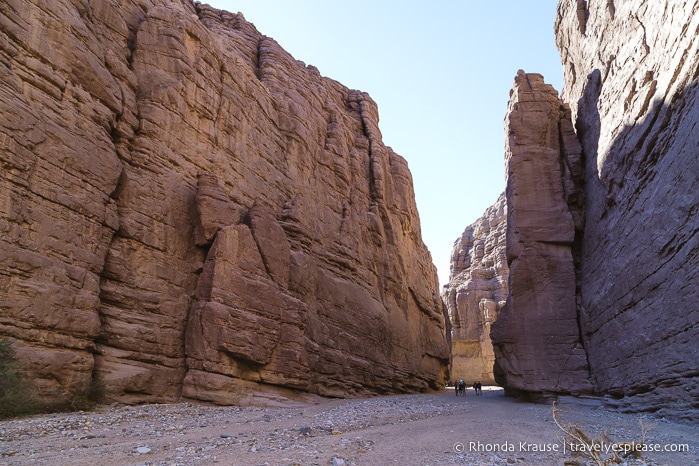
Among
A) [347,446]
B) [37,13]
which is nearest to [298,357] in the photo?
[347,446]

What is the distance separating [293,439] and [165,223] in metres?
10.5

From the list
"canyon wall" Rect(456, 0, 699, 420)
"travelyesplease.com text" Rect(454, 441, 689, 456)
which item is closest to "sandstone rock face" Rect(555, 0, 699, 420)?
"canyon wall" Rect(456, 0, 699, 420)

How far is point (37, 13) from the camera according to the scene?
14234 mm

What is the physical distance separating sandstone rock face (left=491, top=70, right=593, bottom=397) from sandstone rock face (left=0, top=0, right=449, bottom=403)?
325 inches

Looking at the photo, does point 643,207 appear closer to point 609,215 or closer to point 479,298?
point 609,215

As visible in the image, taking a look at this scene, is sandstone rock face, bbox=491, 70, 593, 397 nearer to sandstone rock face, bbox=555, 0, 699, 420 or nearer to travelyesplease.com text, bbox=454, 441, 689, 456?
sandstone rock face, bbox=555, 0, 699, 420

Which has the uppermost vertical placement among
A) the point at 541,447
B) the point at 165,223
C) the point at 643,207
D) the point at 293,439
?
the point at 643,207

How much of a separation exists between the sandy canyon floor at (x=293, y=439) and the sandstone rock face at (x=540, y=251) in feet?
24.2

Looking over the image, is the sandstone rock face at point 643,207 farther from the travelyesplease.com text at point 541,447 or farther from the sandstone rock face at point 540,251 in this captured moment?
the travelyesplease.com text at point 541,447

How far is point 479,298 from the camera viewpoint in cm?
5991

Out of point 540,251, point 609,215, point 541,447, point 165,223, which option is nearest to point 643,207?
point 609,215

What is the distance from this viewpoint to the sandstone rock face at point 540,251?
2133cm

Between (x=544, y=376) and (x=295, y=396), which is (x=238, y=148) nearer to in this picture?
(x=295, y=396)

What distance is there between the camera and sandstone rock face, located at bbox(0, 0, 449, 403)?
13008mm
